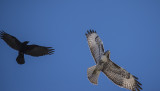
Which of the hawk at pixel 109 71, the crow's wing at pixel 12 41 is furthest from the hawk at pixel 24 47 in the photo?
the hawk at pixel 109 71

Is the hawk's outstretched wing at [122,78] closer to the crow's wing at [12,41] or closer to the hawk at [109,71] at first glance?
the hawk at [109,71]

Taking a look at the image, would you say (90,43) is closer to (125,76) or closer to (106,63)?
(106,63)

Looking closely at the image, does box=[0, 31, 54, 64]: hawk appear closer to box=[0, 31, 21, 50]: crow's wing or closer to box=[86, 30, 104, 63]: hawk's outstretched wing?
box=[0, 31, 21, 50]: crow's wing

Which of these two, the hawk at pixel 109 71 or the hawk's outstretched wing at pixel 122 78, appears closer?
the hawk at pixel 109 71

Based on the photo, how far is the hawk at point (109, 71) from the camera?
725cm

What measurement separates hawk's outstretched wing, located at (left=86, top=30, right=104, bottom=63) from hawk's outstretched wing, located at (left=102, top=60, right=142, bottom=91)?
1.47 ft

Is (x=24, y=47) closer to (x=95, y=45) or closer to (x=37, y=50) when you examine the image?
(x=37, y=50)

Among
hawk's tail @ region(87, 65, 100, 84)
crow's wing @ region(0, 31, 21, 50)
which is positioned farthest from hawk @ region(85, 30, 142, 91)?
crow's wing @ region(0, 31, 21, 50)

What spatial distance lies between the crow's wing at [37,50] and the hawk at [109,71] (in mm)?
1533

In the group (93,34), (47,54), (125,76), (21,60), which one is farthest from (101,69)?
(21,60)

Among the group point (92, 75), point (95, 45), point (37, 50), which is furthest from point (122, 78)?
point (37, 50)

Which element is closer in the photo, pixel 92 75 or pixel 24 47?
pixel 92 75

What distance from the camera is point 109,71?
7.59 meters

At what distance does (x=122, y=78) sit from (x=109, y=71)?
50 centimetres
